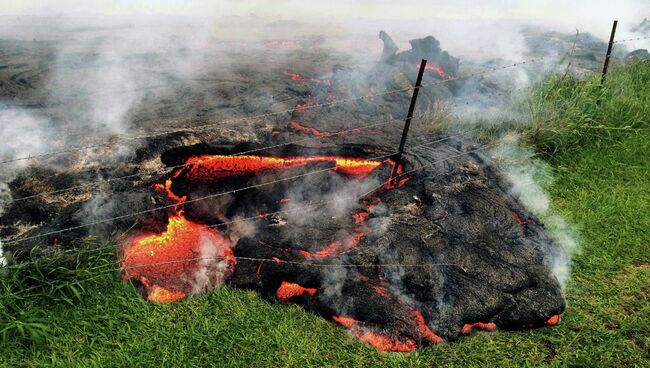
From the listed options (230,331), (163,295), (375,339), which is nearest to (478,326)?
(375,339)

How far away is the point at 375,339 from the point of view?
3.16 metres

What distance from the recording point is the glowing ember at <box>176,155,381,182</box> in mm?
4230

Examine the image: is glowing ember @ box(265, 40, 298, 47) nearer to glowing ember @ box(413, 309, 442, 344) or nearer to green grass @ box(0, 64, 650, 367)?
green grass @ box(0, 64, 650, 367)

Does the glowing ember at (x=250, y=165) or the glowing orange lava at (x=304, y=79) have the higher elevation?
the glowing orange lava at (x=304, y=79)

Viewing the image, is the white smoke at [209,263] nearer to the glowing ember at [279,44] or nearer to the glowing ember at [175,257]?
the glowing ember at [175,257]

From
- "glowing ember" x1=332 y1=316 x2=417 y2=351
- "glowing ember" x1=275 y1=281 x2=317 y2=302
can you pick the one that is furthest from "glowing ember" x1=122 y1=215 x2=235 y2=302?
"glowing ember" x1=332 y1=316 x2=417 y2=351

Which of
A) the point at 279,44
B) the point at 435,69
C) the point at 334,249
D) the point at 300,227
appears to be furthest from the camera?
the point at 279,44

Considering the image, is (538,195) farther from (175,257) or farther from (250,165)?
(175,257)

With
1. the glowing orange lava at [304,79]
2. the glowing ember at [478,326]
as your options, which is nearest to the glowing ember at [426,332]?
the glowing ember at [478,326]

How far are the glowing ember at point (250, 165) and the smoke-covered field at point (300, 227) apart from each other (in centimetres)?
2

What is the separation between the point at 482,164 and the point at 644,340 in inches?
92.6

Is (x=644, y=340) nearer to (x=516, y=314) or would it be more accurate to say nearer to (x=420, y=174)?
(x=516, y=314)

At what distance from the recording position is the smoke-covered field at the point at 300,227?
3.14 meters

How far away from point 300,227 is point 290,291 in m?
0.63
